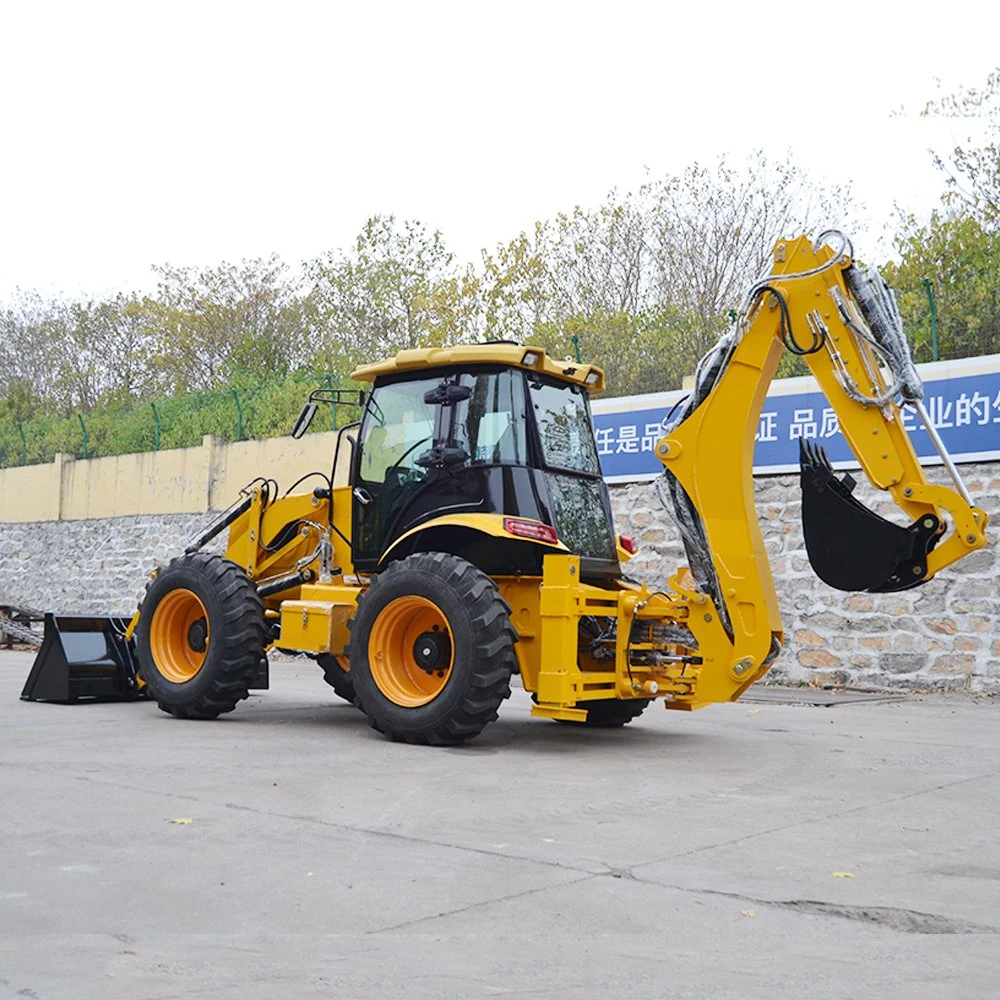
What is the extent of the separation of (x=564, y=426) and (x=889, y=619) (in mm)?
5282

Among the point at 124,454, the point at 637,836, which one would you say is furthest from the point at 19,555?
the point at 637,836

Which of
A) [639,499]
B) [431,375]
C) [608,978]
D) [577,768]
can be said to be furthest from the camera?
[639,499]

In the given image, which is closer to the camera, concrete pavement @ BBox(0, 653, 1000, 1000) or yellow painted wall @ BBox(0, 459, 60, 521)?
concrete pavement @ BBox(0, 653, 1000, 1000)

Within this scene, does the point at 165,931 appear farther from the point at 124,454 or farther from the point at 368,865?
the point at 124,454

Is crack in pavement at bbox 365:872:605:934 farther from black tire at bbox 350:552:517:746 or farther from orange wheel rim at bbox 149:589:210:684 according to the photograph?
orange wheel rim at bbox 149:589:210:684

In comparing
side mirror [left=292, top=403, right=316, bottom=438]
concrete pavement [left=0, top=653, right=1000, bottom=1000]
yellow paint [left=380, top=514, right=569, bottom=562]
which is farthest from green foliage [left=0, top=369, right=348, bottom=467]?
concrete pavement [left=0, top=653, right=1000, bottom=1000]

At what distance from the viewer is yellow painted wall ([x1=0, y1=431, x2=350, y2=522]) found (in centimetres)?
2106

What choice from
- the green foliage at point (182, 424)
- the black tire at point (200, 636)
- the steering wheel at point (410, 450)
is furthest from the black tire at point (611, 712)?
the green foliage at point (182, 424)

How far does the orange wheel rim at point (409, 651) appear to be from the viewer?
28.2 ft

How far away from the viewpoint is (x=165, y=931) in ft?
13.7

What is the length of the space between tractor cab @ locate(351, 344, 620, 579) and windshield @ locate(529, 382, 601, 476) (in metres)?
0.01

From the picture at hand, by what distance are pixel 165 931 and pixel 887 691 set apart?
1018 centimetres

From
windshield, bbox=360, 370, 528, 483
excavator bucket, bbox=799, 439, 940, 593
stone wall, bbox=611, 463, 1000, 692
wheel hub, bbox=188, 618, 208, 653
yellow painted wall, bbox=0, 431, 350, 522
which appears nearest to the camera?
excavator bucket, bbox=799, 439, 940, 593

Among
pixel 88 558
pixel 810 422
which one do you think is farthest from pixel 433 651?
pixel 88 558
